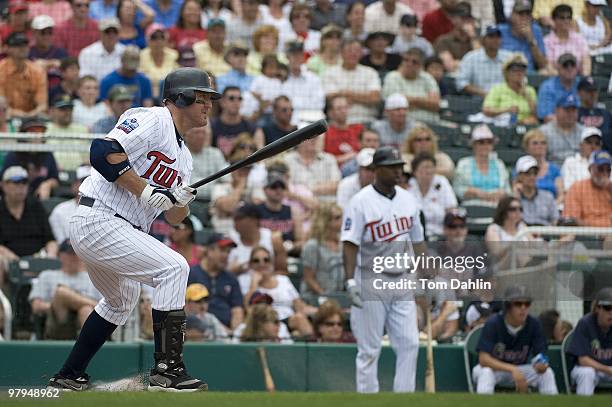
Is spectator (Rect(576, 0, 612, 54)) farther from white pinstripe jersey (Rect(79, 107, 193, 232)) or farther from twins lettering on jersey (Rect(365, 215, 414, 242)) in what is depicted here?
white pinstripe jersey (Rect(79, 107, 193, 232))

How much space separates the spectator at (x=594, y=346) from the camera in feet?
27.1

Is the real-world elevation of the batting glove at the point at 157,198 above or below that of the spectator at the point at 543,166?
below

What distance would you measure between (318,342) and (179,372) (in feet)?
11.2

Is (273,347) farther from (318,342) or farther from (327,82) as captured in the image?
(327,82)

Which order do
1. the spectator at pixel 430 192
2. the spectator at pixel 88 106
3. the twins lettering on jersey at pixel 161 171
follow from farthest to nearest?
the spectator at pixel 88 106 < the spectator at pixel 430 192 < the twins lettering on jersey at pixel 161 171

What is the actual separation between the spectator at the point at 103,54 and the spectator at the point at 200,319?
3.07 meters

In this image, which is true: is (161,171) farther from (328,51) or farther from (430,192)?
(328,51)

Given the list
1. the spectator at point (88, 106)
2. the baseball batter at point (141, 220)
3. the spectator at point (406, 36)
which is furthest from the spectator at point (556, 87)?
the baseball batter at point (141, 220)

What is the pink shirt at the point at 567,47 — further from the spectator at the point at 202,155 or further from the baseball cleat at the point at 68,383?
the baseball cleat at the point at 68,383

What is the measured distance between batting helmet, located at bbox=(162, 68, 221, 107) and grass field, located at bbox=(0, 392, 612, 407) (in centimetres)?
145

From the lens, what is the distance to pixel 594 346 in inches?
327

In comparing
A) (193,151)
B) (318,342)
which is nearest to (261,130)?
(193,151)

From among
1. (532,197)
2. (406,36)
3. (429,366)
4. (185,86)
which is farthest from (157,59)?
(185,86)

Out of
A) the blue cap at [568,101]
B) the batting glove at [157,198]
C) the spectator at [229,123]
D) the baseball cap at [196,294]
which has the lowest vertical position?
the baseball cap at [196,294]
